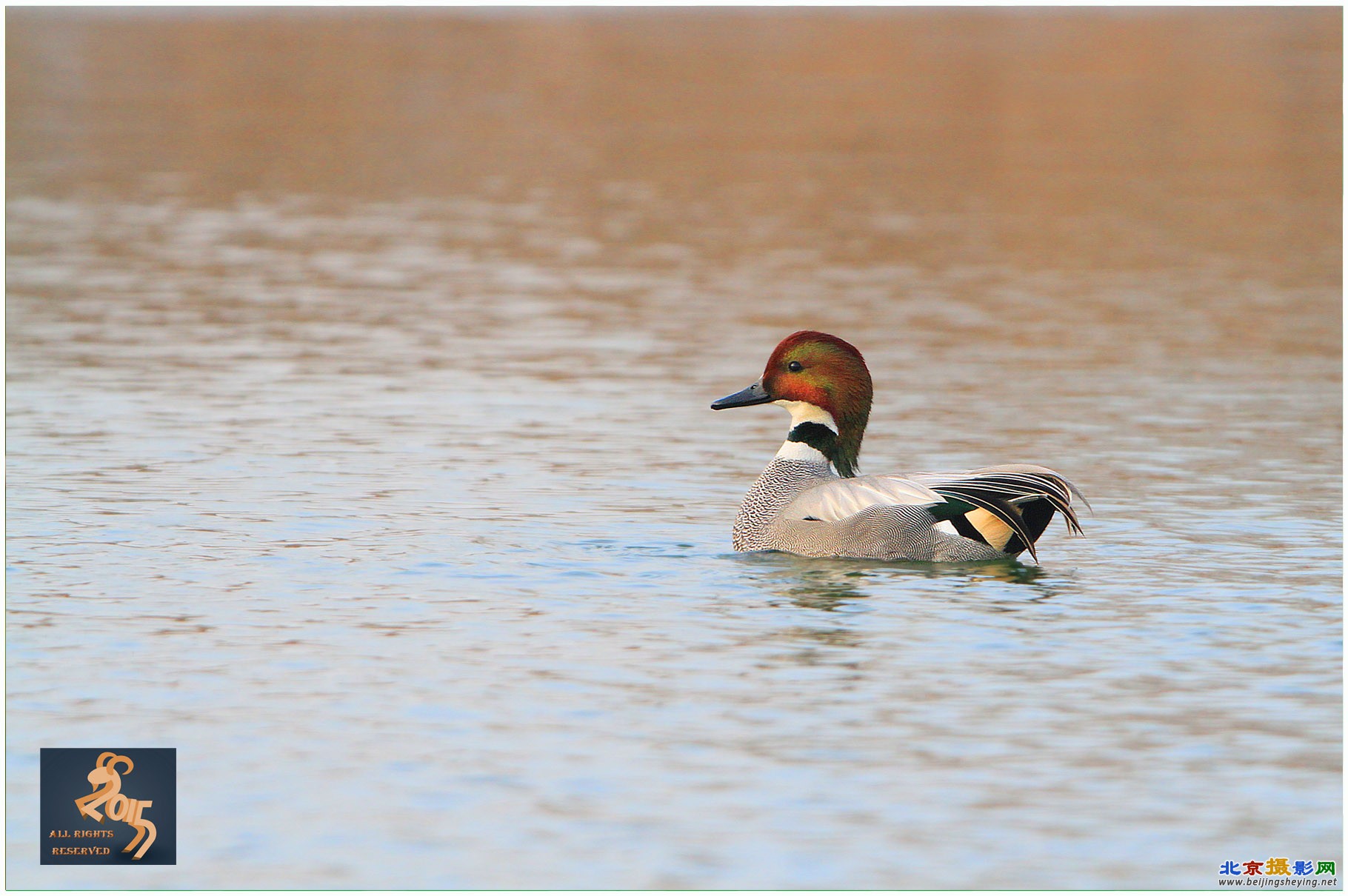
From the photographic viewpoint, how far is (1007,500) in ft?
39.7

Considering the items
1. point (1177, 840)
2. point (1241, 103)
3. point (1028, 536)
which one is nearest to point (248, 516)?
point (1028, 536)

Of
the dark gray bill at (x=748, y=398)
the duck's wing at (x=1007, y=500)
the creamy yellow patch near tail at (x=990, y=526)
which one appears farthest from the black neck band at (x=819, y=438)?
the creamy yellow patch near tail at (x=990, y=526)

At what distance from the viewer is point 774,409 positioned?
19312mm

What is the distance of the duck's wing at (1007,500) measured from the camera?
12055 millimetres

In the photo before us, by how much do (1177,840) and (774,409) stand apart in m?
11.4

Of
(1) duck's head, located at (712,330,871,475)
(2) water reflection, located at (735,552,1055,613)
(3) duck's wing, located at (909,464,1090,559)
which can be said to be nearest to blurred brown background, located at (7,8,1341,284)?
(1) duck's head, located at (712,330,871,475)

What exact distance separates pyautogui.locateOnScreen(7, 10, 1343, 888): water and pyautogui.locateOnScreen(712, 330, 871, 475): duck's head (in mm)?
834

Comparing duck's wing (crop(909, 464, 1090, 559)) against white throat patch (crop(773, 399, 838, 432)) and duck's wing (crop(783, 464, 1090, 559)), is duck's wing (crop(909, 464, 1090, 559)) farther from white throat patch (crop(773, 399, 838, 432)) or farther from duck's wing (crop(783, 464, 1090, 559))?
white throat patch (crop(773, 399, 838, 432))

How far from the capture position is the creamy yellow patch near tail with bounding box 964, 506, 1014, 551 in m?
12.3

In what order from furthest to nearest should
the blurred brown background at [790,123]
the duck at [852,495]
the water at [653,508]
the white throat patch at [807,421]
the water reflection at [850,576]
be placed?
1. the blurred brown background at [790,123]
2. the white throat patch at [807,421]
3. the duck at [852,495]
4. the water reflection at [850,576]
5. the water at [653,508]

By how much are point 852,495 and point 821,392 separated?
29.6 inches

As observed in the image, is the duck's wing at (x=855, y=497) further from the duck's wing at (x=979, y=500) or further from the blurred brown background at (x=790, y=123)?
the blurred brown background at (x=790, y=123)

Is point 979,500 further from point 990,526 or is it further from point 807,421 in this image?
point 807,421

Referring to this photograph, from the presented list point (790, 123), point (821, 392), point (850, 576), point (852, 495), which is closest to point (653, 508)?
point (821, 392)
